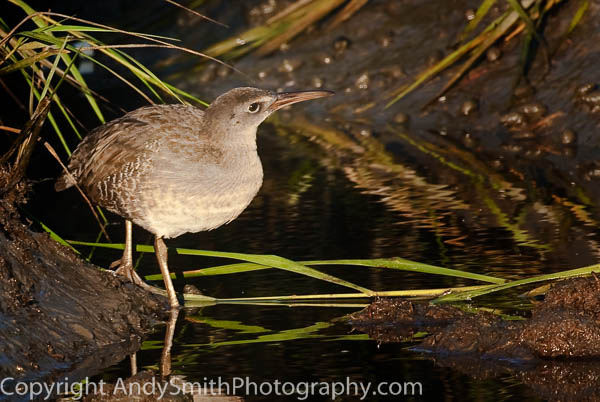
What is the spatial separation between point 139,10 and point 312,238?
9741mm

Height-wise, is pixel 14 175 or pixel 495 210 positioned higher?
pixel 14 175

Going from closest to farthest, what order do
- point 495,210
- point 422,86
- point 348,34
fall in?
point 495,210 → point 422,86 → point 348,34

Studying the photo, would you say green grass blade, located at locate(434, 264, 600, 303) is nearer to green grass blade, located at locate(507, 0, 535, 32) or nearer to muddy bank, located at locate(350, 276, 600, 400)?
muddy bank, located at locate(350, 276, 600, 400)

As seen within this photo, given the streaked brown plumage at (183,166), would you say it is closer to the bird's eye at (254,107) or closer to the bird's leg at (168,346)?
the bird's eye at (254,107)

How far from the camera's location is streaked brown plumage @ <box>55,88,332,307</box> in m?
6.38

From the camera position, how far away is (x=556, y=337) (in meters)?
5.12

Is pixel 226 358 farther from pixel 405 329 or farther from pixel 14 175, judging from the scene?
pixel 14 175

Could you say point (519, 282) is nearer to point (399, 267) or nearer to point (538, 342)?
point (399, 267)

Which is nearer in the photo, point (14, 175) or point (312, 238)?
point (14, 175)

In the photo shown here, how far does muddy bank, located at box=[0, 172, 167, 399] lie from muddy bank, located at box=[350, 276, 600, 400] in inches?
50.3

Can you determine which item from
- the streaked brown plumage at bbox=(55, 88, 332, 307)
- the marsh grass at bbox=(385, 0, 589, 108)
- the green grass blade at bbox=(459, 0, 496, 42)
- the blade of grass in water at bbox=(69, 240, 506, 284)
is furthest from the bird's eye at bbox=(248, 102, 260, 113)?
the green grass blade at bbox=(459, 0, 496, 42)

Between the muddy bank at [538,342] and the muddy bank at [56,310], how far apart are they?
1278 millimetres

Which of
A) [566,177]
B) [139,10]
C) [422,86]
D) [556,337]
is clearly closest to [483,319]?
[556,337]

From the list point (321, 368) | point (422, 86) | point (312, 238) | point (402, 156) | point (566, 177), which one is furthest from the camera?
point (422, 86)
